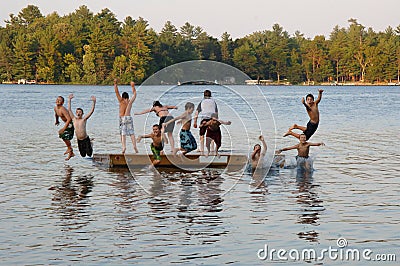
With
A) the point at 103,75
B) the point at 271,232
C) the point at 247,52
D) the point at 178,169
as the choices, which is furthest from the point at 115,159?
the point at 247,52

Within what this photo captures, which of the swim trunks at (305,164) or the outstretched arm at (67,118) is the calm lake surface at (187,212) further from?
the outstretched arm at (67,118)

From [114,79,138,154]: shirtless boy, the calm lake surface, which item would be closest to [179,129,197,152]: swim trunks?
the calm lake surface

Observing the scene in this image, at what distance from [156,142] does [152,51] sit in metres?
123

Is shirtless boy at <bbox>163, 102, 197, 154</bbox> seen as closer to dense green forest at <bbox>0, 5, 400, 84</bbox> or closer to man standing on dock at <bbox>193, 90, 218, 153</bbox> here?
man standing on dock at <bbox>193, 90, 218, 153</bbox>

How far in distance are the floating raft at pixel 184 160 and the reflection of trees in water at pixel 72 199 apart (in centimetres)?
127

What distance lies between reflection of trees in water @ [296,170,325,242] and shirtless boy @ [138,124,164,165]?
134 inches

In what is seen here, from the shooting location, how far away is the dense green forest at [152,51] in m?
138

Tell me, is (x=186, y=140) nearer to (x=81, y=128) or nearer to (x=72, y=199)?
(x=81, y=128)

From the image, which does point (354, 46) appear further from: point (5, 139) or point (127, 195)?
point (127, 195)

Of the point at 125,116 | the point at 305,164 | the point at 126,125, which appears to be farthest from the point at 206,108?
the point at 305,164

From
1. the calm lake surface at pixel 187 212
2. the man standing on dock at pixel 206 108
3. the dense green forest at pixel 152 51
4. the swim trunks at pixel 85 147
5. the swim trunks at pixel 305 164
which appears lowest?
the calm lake surface at pixel 187 212

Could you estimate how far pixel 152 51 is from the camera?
463 feet

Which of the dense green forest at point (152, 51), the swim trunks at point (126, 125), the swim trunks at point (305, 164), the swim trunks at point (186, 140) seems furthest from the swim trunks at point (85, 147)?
the dense green forest at point (152, 51)

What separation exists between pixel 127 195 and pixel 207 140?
3791 mm
